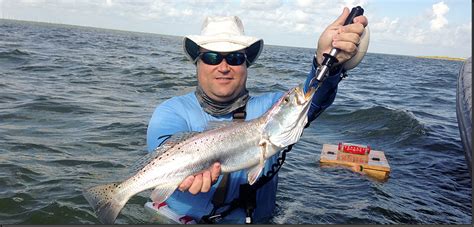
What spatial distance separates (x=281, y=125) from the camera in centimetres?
462

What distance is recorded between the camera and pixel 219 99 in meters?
5.68

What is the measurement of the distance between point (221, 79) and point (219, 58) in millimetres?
240

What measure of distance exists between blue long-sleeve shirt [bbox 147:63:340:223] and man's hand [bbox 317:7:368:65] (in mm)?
550

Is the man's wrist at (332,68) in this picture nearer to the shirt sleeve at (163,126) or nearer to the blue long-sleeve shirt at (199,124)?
the blue long-sleeve shirt at (199,124)

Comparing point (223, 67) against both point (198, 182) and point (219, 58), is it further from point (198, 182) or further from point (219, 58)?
point (198, 182)

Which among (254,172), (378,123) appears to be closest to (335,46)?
(254,172)

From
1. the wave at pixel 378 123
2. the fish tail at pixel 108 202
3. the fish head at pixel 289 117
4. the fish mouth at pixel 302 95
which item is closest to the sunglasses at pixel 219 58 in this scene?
the fish head at pixel 289 117

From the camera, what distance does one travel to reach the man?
214 inches

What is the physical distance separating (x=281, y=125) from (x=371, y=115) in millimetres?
16918

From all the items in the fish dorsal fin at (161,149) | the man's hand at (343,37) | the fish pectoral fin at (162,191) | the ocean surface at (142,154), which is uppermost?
the man's hand at (343,37)

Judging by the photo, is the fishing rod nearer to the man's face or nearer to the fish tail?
the man's face

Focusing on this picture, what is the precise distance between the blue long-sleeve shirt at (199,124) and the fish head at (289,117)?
902mm

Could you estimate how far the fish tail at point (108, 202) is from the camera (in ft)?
15.9

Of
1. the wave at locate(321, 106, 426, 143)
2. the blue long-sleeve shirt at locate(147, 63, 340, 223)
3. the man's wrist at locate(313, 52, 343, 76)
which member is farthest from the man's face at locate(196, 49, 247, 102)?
the wave at locate(321, 106, 426, 143)
